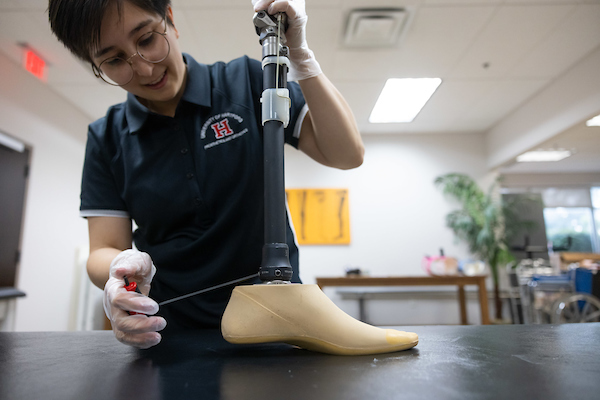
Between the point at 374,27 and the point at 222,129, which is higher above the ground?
the point at 374,27

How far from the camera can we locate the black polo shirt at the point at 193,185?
0.88 m

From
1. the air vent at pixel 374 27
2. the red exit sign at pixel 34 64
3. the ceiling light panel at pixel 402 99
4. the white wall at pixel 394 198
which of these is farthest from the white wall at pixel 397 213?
the red exit sign at pixel 34 64

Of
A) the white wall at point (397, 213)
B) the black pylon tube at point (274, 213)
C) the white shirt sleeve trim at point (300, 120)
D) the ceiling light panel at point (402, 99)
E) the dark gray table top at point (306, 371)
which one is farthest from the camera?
the white wall at point (397, 213)

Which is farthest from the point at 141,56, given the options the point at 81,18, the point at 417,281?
the point at 417,281

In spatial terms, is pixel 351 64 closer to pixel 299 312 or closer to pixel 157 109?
pixel 157 109

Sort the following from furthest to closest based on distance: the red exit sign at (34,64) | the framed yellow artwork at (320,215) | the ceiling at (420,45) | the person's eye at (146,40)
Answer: the framed yellow artwork at (320,215), the red exit sign at (34,64), the ceiling at (420,45), the person's eye at (146,40)

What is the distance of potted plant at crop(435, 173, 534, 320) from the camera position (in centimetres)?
481

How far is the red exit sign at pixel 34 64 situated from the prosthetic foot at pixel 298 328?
12.2 feet

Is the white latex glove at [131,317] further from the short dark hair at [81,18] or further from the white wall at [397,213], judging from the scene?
the white wall at [397,213]

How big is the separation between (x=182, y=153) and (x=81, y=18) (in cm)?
33

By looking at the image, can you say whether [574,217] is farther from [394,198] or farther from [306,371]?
[306,371]

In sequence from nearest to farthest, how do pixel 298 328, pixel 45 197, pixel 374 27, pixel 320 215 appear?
pixel 298 328 < pixel 374 27 < pixel 45 197 < pixel 320 215

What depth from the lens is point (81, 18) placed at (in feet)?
2.43

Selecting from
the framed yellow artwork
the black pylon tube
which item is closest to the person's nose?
the black pylon tube
